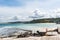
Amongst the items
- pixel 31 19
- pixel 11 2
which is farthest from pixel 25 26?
pixel 11 2

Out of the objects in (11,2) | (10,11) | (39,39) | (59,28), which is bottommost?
(39,39)

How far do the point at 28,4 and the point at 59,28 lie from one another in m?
0.72

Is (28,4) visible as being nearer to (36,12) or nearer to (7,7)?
(36,12)

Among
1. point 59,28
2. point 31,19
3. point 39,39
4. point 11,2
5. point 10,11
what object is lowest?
point 39,39

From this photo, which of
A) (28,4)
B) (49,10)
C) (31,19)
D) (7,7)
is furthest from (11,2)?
(49,10)

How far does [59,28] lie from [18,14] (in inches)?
31.3

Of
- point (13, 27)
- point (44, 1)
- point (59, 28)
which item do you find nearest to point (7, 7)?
point (13, 27)

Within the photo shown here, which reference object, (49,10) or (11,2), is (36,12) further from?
(11,2)

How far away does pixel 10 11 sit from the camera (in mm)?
2621

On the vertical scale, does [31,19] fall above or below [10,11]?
below

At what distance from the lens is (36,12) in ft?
8.57

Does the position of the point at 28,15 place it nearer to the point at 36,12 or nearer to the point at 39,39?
the point at 36,12

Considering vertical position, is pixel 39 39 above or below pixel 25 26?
below

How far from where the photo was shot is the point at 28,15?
265 centimetres
